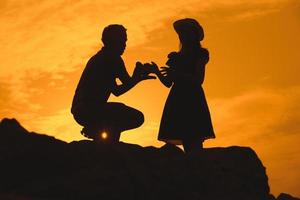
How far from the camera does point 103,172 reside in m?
9.62

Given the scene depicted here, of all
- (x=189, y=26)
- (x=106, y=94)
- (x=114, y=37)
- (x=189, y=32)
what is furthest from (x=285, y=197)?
(x=114, y=37)

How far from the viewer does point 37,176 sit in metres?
9.26

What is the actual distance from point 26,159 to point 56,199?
0.83 metres

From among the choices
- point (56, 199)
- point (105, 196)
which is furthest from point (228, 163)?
point (56, 199)

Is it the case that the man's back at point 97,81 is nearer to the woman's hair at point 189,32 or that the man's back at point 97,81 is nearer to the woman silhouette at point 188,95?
the woman silhouette at point 188,95

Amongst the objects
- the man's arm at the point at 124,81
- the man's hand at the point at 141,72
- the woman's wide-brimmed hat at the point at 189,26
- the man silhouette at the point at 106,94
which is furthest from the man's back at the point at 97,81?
the woman's wide-brimmed hat at the point at 189,26

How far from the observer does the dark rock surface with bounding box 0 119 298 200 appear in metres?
9.13

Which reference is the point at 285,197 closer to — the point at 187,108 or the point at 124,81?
the point at 187,108

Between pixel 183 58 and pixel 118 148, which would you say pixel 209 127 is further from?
pixel 118 148

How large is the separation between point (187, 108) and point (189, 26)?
169 centimetres

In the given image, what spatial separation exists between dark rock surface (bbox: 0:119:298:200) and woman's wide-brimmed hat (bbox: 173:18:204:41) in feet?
8.05

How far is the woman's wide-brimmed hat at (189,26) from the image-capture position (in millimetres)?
12242

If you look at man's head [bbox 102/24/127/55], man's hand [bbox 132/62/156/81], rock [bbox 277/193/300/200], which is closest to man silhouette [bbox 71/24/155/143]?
man's head [bbox 102/24/127/55]

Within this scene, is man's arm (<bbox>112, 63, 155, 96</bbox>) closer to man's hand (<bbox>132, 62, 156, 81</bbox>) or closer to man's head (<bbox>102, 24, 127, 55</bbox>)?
man's hand (<bbox>132, 62, 156, 81</bbox>)
